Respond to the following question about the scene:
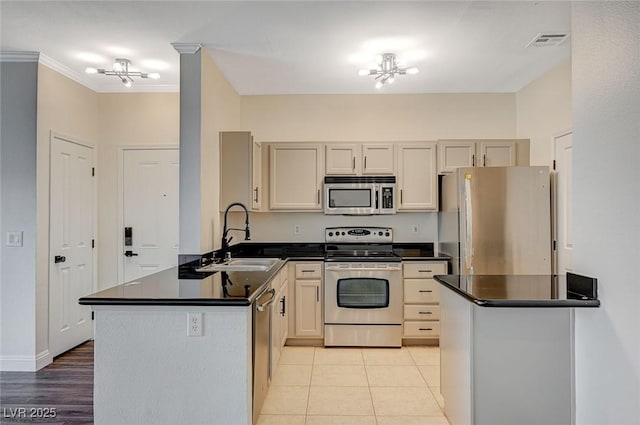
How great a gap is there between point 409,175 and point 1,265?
3884 millimetres

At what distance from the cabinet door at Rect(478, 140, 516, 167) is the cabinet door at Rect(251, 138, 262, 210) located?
7.63ft

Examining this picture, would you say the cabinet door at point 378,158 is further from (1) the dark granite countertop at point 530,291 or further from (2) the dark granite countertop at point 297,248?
(1) the dark granite countertop at point 530,291

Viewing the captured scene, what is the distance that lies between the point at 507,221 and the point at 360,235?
156 cm

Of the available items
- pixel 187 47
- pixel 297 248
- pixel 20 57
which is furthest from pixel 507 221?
pixel 20 57

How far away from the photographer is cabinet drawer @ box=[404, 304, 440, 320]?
3975 millimetres

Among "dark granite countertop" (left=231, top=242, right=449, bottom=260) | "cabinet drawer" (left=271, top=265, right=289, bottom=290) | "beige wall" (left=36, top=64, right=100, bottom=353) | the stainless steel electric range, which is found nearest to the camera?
"cabinet drawer" (left=271, top=265, right=289, bottom=290)

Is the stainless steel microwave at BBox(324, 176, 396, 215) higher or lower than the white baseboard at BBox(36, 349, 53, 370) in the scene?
higher

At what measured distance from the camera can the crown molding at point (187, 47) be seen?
125 inches

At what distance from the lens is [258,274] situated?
105 inches

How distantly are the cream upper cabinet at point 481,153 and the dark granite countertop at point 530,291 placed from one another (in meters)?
2.01

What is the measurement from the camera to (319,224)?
15.1 feet

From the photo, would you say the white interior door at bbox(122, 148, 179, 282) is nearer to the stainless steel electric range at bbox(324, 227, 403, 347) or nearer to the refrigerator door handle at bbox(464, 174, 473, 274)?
the stainless steel electric range at bbox(324, 227, 403, 347)

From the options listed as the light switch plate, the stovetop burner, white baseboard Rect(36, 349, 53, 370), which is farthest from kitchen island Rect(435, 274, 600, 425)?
the light switch plate

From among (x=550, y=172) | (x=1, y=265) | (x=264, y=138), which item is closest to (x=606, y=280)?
(x=550, y=172)
